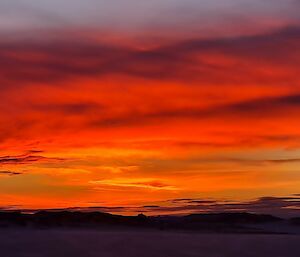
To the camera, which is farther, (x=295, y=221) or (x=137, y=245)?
(x=295, y=221)

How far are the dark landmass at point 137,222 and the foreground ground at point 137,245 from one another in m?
4.21

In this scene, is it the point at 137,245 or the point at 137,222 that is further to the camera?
the point at 137,222

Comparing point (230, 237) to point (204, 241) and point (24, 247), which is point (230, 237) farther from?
point (24, 247)

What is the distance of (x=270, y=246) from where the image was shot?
22016 mm

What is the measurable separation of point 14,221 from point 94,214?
4.19 meters

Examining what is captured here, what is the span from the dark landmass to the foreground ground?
4.21 m

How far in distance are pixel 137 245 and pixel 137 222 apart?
902 centimetres

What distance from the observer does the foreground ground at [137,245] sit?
62.3ft

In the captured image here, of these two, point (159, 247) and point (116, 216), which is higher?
point (116, 216)

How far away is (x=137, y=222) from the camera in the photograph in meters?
29.8

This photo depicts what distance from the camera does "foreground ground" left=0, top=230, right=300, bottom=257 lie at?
1898cm

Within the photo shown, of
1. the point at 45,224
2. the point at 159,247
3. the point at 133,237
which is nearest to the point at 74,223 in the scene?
the point at 45,224

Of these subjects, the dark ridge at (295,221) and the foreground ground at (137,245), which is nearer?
the foreground ground at (137,245)

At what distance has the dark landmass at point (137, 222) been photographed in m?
27.9
